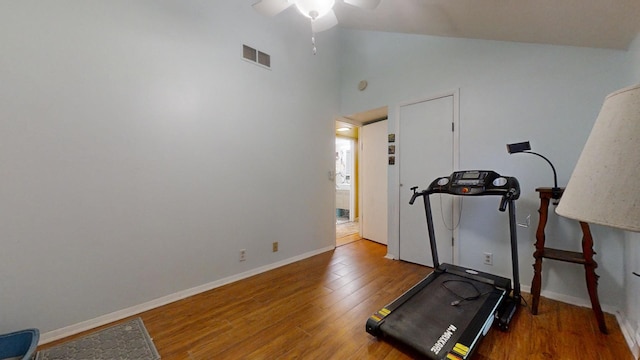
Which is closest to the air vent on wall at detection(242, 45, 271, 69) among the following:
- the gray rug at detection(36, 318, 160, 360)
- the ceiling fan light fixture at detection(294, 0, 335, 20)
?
the ceiling fan light fixture at detection(294, 0, 335, 20)

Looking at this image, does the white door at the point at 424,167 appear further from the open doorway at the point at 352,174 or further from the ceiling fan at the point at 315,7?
the ceiling fan at the point at 315,7

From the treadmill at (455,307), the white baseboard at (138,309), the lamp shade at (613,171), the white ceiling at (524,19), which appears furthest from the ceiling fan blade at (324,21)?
the white baseboard at (138,309)

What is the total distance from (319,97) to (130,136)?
2.34 meters

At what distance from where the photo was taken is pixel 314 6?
5.78ft

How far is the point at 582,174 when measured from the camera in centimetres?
56

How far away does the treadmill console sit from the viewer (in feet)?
6.36

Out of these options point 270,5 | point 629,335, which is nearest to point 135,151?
point 270,5

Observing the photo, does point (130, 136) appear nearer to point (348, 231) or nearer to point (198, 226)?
point (198, 226)

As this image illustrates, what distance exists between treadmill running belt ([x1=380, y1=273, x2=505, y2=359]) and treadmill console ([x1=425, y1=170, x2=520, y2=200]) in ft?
2.60

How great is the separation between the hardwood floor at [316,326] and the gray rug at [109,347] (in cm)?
7

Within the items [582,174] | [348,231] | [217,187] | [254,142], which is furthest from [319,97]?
[582,174]

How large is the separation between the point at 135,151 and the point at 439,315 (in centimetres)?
271

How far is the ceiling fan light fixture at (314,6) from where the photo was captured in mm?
1737

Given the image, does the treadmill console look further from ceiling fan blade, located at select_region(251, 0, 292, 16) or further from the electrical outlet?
ceiling fan blade, located at select_region(251, 0, 292, 16)
